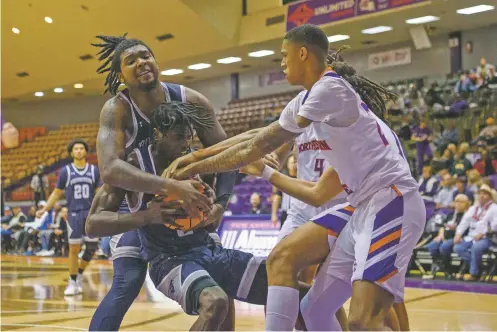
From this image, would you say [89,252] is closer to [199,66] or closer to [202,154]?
[202,154]

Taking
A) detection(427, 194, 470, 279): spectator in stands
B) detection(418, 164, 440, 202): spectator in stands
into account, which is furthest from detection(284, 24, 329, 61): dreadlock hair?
detection(418, 164, 440, 202): spectator in stands

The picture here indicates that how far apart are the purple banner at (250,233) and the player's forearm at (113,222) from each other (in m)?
7.49

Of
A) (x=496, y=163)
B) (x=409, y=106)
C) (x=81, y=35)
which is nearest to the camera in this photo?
(x=496, y=163)

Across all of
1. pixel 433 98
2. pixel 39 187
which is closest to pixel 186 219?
pixel 433 98

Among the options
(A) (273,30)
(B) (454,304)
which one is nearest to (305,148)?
(B) (454,304)

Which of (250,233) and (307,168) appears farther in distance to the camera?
(250,233)

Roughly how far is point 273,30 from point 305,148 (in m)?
13.7

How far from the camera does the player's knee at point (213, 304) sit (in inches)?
136

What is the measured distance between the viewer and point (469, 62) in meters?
17.9

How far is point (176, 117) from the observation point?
3.72 m

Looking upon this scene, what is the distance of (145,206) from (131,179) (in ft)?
1.08

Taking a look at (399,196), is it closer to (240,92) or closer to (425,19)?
(425,19)

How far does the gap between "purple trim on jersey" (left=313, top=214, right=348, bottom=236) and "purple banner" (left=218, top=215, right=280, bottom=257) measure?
23.8 feet

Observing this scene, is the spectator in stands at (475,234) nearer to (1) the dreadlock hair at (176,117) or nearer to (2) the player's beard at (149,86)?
(1) the dreadlock hair at (176,117)
